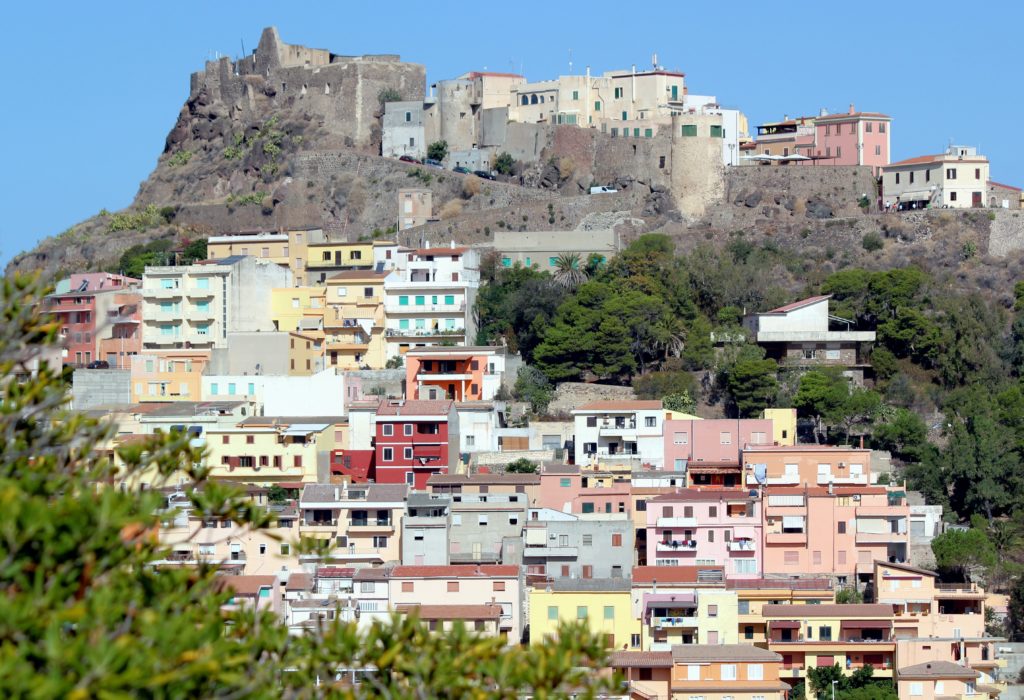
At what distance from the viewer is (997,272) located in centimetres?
6147

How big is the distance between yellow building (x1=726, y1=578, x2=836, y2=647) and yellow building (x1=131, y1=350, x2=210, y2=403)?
60.9ft

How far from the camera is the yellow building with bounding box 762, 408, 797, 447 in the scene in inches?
1882

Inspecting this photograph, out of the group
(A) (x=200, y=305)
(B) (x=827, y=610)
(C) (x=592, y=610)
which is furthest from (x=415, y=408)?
(B) (x=827, y=610)

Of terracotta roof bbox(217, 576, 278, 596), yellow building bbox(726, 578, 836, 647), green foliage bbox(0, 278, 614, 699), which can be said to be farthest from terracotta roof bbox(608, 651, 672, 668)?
green foliage bbox(0, 278, 614, 699)

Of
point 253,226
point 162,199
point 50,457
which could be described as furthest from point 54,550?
point 162,199

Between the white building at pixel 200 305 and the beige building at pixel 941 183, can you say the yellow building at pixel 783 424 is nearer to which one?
the white building at pixel 200 305

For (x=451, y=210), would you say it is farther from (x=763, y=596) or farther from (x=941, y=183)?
(x=763, y=596)

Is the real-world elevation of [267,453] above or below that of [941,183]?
below

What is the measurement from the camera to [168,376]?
53.0m

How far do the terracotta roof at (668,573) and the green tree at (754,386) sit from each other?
10804 mm

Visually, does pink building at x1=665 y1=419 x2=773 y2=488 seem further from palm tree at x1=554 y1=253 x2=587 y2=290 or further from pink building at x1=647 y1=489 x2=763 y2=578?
palm tree at x1=554 y1=253 x2=587 y2=290

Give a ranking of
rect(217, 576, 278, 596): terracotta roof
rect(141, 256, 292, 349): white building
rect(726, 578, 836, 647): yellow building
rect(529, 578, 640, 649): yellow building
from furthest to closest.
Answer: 1. rect(141, 256, 292, 349): white building
2. rect(726, 578, 836, 647): yellow building
3. rect(529, 578, 640, 649): yellow building
4. rect(217, 576, 278, 596): terracotta roof

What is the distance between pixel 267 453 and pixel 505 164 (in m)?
27.1

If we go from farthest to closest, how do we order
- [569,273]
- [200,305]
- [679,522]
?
[569,273] < [200,305] < [679,522]
